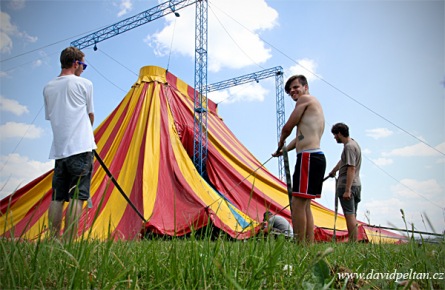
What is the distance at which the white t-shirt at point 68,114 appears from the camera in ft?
5.58

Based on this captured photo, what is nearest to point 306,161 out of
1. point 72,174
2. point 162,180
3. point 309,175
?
point 309,175

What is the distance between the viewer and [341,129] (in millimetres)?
2646

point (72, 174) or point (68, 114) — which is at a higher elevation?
point (68, 114)

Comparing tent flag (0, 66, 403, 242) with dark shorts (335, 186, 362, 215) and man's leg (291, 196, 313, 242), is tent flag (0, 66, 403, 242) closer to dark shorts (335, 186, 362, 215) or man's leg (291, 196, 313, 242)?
dark shorts (335, 186, 362, 215)

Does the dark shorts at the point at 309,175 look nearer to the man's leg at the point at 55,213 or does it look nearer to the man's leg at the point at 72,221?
the man's leg at the point at 55,213

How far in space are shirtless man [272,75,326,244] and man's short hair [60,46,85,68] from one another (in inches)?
52.2

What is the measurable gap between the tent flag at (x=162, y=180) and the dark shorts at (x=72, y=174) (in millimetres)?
704

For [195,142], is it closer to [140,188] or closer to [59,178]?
[140,188]

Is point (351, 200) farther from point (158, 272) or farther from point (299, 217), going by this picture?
point (158, 272)

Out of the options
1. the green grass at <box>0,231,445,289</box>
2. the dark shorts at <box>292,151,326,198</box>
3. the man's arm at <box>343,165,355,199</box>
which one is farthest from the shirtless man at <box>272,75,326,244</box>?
the green grass at <box>0,231,445,289</box>

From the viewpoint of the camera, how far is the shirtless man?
185 centimetres

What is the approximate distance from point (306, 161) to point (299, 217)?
0.34 metres

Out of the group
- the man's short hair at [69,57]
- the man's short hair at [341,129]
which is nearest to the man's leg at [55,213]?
the man's short hair at [69,57]

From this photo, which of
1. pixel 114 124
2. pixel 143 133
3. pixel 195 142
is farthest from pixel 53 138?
pixel 195 142
